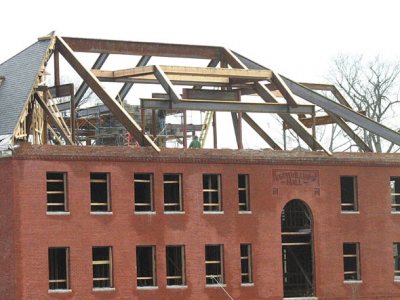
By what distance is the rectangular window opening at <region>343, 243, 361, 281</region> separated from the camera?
62969 mm

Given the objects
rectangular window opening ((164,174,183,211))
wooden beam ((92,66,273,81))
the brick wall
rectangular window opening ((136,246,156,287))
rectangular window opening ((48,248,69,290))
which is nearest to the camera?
the brick wall

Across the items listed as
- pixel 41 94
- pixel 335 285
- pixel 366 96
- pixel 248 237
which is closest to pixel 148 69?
pixel 41 94

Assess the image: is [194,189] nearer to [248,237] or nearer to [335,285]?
[248,237]

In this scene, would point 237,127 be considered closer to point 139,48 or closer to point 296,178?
point 296,178

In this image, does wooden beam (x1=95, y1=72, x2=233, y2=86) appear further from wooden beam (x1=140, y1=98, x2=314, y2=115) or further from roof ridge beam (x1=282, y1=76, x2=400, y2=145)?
roof ridge beam (x1=282, y1=76, x2=400, y2=145)

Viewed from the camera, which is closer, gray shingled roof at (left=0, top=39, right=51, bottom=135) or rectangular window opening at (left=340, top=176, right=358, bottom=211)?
gray shingled roof at (left=0, top=39, right=51, bottom=135)

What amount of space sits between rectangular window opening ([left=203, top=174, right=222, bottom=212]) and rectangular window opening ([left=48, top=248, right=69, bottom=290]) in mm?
7241

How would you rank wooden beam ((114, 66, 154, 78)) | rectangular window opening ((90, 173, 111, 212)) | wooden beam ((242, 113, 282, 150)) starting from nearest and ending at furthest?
rectangular window opening ((90, 173, 111, 212)) < wooden beam ((114, 66, 154, 78)) < wooden beam ((242, 113, 282, 150))

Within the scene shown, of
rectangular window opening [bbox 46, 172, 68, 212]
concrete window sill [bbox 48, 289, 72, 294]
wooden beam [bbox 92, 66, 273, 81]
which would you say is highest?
wooden beam [bbox 92, 66, 273, 81]

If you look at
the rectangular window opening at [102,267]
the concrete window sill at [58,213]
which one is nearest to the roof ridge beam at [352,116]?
the rectangular window opening at [102,267]

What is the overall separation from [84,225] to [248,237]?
8.28m

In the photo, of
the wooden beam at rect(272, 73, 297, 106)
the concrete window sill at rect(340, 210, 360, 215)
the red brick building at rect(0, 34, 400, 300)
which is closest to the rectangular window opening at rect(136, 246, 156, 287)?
the red brick building at rect(0, 34, 400, 300)

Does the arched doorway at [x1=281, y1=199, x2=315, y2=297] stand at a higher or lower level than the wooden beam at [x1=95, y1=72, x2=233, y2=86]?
lower

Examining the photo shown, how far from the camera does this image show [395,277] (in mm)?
64750
